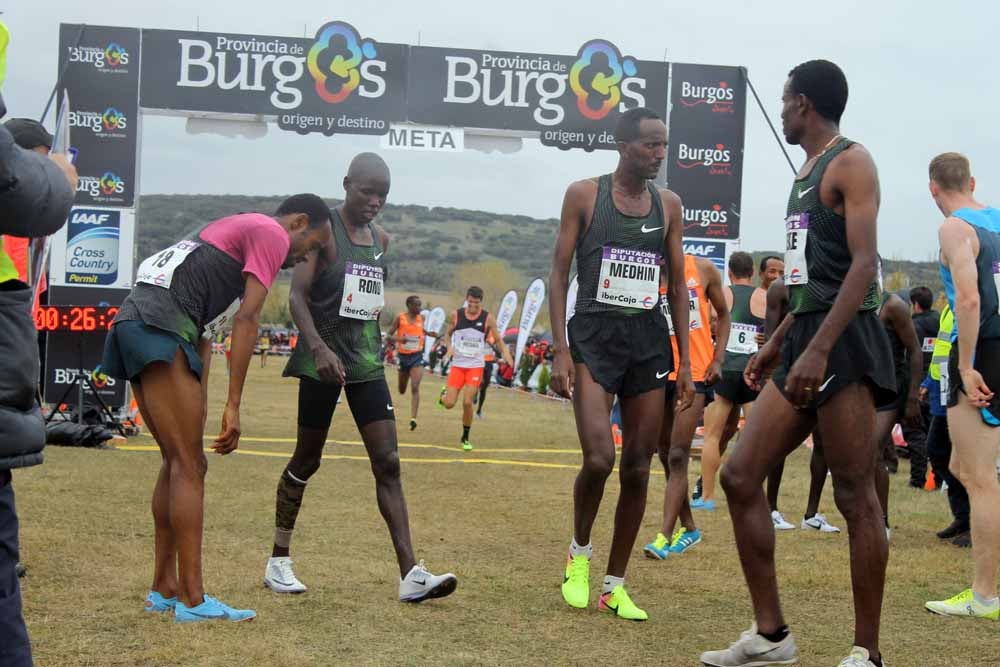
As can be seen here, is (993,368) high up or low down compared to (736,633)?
up

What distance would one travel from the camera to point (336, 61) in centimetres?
1517

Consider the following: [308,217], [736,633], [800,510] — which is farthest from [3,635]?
[800,510]

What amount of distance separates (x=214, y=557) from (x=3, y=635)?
13.3ft

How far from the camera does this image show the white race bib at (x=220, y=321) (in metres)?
4.98

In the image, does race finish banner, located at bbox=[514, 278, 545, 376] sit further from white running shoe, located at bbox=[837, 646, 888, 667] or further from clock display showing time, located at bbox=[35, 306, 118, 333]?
white running shoe, located at bbox=[837, 646, 888, 667]

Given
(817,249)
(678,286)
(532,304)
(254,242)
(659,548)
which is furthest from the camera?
(532,304)

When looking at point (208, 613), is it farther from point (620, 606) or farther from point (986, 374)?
point (986, 374)

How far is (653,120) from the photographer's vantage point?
5.51m

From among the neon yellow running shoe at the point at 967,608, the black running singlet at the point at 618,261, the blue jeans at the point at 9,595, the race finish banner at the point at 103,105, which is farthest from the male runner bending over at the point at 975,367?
the race finish banner at the point at 103,105

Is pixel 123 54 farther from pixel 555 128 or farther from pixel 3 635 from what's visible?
pixel 3 635

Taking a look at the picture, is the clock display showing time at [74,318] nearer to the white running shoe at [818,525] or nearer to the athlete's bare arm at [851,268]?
the white running shoe at [818,525]

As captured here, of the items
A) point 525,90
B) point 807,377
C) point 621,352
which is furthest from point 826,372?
point 525,90

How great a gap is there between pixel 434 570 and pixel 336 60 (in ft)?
34.0

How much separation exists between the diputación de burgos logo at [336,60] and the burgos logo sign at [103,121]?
2681 mm
